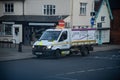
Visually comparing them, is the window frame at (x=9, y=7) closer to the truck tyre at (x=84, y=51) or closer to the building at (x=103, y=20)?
the building at (x=103, y=20)

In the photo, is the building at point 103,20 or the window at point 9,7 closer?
the window at point 9,7

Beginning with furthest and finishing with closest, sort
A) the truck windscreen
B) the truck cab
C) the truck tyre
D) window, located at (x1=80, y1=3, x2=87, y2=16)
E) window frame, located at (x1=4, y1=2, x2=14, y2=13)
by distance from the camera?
window frame, located at (x1=4, y1=2, x2=14, y2=13) < window, located at (x1=80, y1=3, x2=87, y2=16) < the truck tyre < the truck windscreen < the truck cab

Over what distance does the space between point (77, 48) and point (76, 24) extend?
14.3 m

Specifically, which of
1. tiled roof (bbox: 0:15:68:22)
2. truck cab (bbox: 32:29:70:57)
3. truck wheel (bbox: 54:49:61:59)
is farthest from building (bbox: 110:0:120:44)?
truck wheel (bbox: 54:49:61:59)

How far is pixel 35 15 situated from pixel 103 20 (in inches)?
335

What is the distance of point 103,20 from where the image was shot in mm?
44656

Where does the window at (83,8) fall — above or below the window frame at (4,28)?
above

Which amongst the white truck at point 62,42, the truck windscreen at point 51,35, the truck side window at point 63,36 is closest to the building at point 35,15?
the white truck at point 62,42

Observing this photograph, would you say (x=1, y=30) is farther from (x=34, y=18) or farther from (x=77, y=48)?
(x=77, y=48)

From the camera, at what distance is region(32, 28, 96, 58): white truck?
24.6m

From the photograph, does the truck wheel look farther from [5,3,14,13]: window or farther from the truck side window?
[5,3,14,13]: window

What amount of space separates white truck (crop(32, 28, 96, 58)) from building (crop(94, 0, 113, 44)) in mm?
15688

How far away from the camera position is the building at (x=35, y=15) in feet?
128

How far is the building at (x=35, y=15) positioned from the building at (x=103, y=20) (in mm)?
1853
